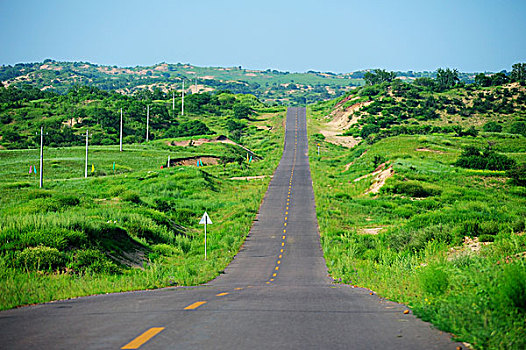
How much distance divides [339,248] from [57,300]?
23.0 metres

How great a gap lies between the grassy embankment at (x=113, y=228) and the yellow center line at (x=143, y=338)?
4743 millimetres

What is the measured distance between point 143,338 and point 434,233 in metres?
21.9

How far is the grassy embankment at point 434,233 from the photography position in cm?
868

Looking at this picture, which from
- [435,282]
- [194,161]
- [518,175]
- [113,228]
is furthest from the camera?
[194,161]

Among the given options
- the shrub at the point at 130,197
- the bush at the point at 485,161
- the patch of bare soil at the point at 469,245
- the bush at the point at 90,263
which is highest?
the bush at the point at 485,161

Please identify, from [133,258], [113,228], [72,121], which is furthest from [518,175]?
[72,121]

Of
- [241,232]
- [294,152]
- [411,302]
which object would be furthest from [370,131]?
[411,302]

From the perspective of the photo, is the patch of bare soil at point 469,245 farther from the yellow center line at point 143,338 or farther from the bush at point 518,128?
the bush at point 518,128

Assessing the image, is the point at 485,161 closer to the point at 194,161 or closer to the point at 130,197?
the point at 130,197

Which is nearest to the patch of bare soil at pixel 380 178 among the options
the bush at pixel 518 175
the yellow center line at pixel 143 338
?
the bush at pixel 518 175

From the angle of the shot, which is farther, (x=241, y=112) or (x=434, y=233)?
(x=241, y=112)

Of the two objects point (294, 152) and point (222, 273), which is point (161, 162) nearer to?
point (294, 152)

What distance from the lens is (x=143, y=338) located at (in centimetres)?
807

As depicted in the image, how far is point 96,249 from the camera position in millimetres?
24188
